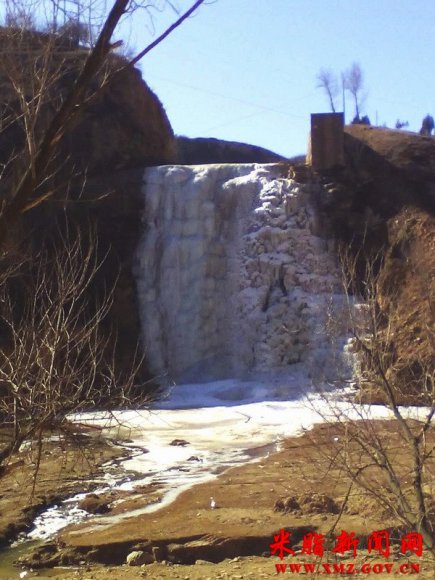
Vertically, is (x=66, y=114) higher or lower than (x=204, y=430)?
higher

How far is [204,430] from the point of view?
15.5 metres

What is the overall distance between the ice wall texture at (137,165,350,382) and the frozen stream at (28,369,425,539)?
1.02 m

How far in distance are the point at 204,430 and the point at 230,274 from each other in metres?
7.55

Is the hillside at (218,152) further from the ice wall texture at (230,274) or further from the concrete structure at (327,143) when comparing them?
the ice wall texture at (230,274)

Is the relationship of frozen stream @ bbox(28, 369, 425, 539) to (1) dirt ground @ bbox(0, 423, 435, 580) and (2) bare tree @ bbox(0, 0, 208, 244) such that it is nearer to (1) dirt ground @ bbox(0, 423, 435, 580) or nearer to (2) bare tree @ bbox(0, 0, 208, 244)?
(1) dirt ground @ bbox(0, 423, 435, 580)

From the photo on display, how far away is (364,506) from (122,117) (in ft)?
62.3

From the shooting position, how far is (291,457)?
1238cm

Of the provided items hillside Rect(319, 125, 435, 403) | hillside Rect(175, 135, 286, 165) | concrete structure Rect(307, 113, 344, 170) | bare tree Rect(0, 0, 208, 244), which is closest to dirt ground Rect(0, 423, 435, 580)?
bare tree Rect(0, 0, 208, 244)

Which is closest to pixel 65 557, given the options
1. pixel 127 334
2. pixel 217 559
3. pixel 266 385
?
pixel 217 559

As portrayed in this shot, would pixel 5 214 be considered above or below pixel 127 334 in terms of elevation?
above

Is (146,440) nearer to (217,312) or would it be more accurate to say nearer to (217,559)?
(217,559)

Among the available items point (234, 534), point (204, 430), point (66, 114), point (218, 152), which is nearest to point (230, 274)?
point (204, 430)

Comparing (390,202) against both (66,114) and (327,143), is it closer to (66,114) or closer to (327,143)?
(327,143)

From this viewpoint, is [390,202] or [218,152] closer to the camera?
[390,202]
